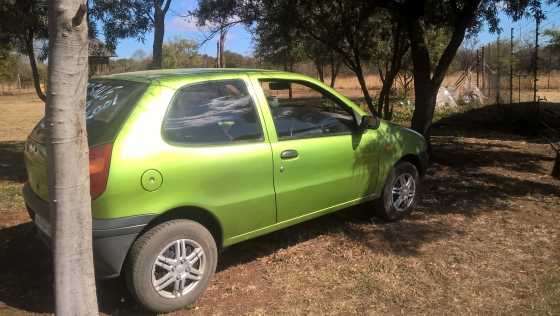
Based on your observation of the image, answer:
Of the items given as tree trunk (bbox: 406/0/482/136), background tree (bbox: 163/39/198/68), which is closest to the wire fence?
tree trunk (bbox: 406/0/482/136)

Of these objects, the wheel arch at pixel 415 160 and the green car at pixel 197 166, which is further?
the wheel arch at pixel 415 160

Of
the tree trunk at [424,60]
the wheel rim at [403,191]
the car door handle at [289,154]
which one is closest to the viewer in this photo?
the car door handle at [289,154]

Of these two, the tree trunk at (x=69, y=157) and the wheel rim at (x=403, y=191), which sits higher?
the tree trunk at (x=69, y=157)

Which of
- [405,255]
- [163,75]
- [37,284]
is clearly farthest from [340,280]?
[37,284]

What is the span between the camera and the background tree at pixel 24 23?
732 centimetres

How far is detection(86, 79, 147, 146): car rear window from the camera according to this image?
344cm

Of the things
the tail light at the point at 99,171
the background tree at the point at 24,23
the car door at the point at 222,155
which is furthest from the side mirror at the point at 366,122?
the background tree at the point at 24,23

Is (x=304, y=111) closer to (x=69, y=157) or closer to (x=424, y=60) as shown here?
(x=69, y=157)

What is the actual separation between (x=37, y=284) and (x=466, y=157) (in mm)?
7263

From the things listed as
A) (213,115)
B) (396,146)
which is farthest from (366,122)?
(213,115)

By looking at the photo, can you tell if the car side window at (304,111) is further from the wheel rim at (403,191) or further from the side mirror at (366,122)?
the wheel rim at (403,191)

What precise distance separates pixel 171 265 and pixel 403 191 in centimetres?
289

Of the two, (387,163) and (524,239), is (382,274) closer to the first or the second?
(387,163)

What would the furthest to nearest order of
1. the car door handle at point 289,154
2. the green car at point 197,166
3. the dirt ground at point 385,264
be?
the car door handle at point 289,154
the dirt ground at point 385,264
the green car at point 197,166
